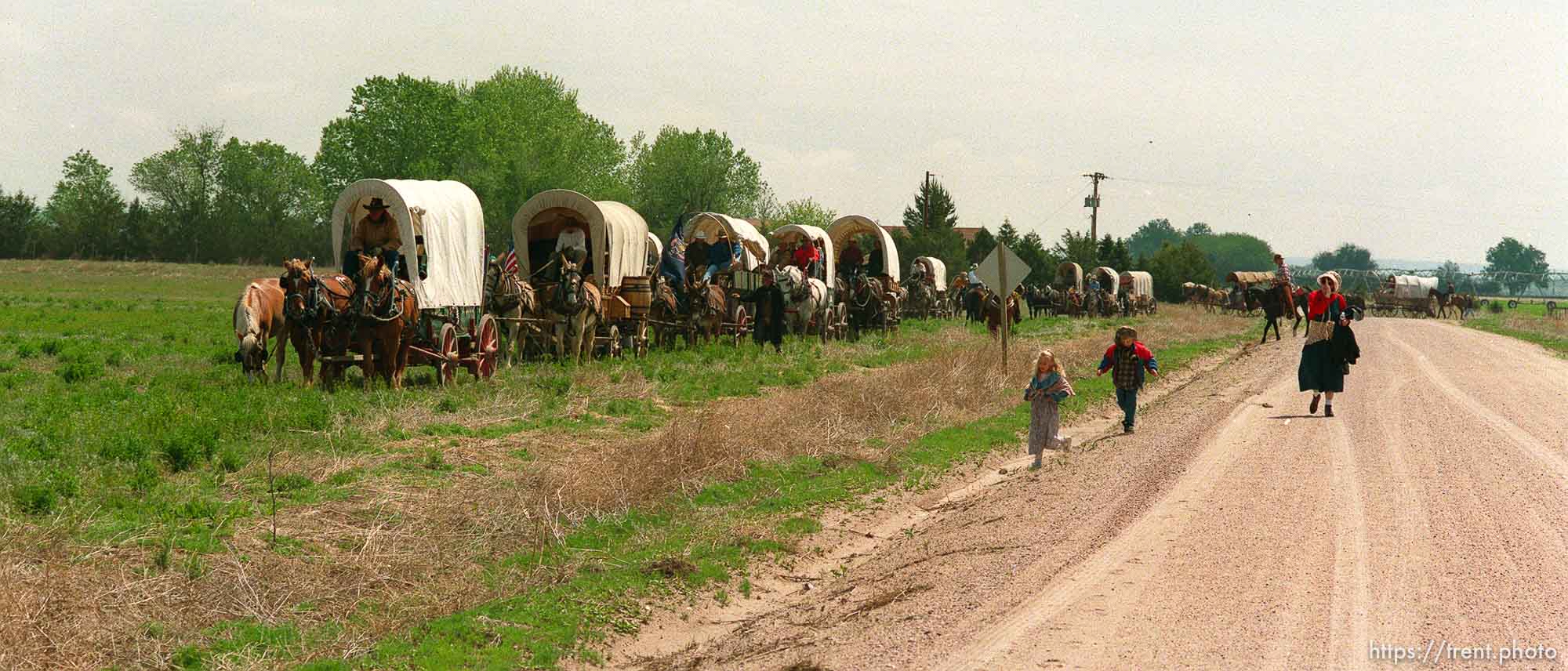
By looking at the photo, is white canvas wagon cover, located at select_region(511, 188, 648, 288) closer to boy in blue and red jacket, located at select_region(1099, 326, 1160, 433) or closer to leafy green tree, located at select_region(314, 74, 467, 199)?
boy in blue and red jacket, located at select_region(1099, 326, 1160, 433)

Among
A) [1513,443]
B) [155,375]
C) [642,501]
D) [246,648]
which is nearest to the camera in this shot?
[246,648]

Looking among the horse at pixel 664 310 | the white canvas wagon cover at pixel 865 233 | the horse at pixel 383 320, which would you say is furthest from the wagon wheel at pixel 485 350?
the white canvas wagon cover at pixel 865 233

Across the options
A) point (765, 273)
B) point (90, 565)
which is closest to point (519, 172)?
point (765, 273)

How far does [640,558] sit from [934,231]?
6553 cm

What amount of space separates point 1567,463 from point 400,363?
13509mm

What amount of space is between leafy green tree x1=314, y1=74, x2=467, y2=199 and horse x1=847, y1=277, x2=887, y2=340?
41.8m

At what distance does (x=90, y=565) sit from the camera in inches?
314

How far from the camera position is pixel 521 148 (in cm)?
6856

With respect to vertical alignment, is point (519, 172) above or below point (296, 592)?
above

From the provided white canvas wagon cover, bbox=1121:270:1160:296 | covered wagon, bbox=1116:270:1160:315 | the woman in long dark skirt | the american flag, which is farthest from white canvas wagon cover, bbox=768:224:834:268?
white canvas wagon cover, bbox=1121:270:1160:296

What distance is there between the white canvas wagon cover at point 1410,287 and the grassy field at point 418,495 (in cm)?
6996

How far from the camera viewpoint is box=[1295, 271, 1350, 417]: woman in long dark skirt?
17.4m

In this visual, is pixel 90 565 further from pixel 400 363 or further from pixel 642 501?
pixel 400 363

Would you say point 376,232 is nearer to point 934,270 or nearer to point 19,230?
point 934,270
